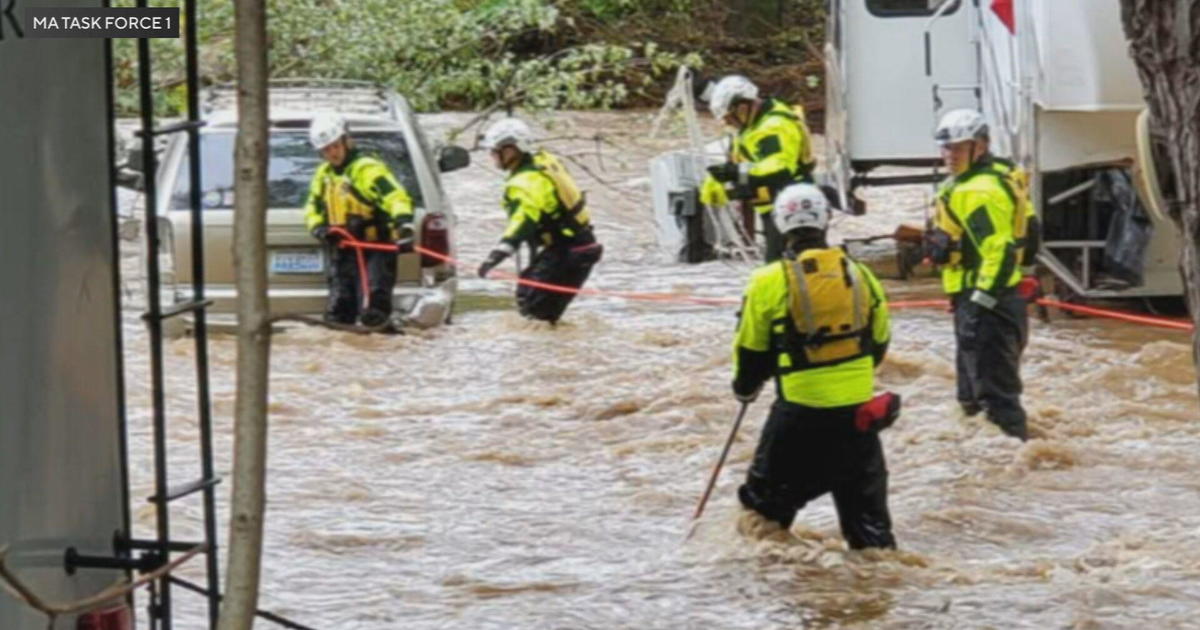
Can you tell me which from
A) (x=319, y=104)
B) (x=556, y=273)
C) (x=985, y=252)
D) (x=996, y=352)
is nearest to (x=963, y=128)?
(x=985, y=252)

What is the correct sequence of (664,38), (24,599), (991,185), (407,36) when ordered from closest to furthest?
(24,599), (991,185), (407,36), (664,38)

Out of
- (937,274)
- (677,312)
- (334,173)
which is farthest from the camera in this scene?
(937,274)

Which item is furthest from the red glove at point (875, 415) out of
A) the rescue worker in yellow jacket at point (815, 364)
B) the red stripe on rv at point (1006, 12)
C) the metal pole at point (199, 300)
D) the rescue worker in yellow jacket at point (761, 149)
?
the red stripe on rv at point (1006, 12)

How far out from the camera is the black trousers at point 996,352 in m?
11.6

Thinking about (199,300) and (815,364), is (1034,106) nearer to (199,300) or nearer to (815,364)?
(815,364)

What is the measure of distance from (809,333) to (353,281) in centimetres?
677

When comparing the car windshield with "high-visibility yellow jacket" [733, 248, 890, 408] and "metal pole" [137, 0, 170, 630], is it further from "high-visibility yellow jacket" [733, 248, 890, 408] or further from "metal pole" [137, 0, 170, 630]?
"metal pole" [137, 0, 170, 630]

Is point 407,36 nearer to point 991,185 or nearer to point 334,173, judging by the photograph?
point 334,173

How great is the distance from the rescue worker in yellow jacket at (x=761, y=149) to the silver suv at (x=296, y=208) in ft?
6.19

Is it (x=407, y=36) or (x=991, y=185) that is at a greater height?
(x=407, y=36)

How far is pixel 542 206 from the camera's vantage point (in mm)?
15898

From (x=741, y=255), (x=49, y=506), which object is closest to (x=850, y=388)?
(x=49, y=506)

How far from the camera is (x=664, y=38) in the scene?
32.0 metres

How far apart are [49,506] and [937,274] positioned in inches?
659
